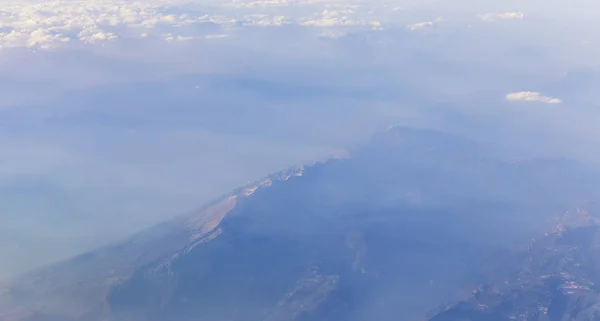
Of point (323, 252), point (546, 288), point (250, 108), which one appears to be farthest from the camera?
point (250, 108)

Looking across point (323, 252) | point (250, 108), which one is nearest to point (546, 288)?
point (323, 252)

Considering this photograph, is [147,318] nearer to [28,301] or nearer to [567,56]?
[28,301]

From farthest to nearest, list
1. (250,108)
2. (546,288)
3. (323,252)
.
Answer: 1. (250,108)
2. (323,252)
3. (546,288)

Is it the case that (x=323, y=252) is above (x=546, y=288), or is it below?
above

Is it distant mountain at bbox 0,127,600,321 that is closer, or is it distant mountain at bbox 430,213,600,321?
distant mountain at bbox 430,213,600,321

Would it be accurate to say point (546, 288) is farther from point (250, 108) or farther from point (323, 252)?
point (250, 108)

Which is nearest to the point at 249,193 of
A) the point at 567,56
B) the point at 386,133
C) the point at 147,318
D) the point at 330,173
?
the point at 330,173

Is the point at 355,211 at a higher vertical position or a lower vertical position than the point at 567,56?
higher

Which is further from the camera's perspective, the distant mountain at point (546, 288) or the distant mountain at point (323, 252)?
the distant mountain at point (323, 252)
